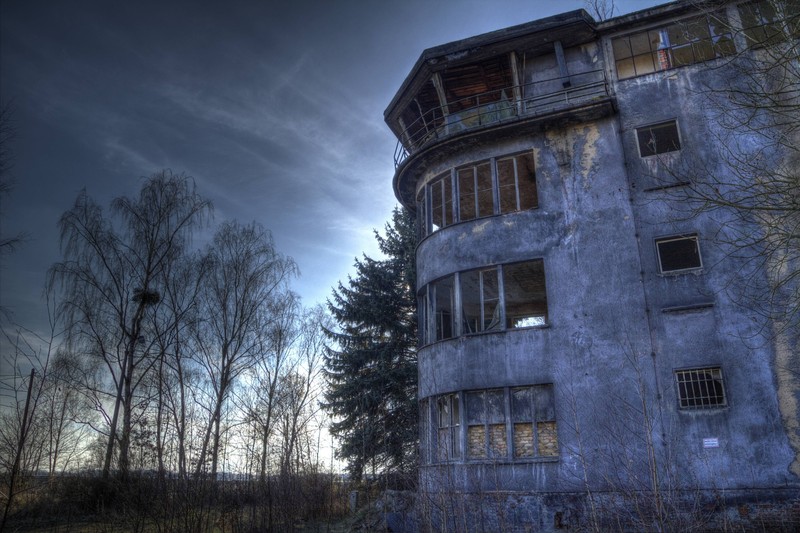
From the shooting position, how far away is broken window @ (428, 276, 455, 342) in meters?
18.1

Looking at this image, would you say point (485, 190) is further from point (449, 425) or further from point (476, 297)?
point (449, 425)

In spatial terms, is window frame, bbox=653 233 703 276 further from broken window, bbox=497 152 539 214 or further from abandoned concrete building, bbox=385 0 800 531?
broken window, bbox=497 152 539 214

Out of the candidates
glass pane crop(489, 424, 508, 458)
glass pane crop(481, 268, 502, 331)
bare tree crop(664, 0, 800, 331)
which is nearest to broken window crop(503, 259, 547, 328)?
glass pane crop(481, 268, 502, 331)

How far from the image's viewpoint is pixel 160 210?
24.7 metres

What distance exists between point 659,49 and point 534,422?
1222cm

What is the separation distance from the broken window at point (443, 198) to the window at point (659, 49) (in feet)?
21.1

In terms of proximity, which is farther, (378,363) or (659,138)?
(378,363)

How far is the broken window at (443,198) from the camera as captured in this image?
18.8 meters

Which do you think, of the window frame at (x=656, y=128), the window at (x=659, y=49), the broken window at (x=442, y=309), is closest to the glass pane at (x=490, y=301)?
the broken window at (x=442, y=309)

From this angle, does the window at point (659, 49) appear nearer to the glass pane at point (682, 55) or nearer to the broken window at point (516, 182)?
the glass pane at point (682, 55)

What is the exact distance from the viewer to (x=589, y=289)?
1599 cm

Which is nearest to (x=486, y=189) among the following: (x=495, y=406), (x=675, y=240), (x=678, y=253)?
(x=675, y=240)

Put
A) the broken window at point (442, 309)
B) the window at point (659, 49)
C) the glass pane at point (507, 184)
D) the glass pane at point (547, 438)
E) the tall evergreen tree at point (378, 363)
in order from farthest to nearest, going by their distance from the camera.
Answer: the tall evergreen tree at point (378, 363) → the broken window at point (442, 309) → the glass pane at point (507, 184) → the window at point (659, 49) → the glass pane at point (547, 438)

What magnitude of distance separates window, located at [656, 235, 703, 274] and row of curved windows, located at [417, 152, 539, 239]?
4023 mm
